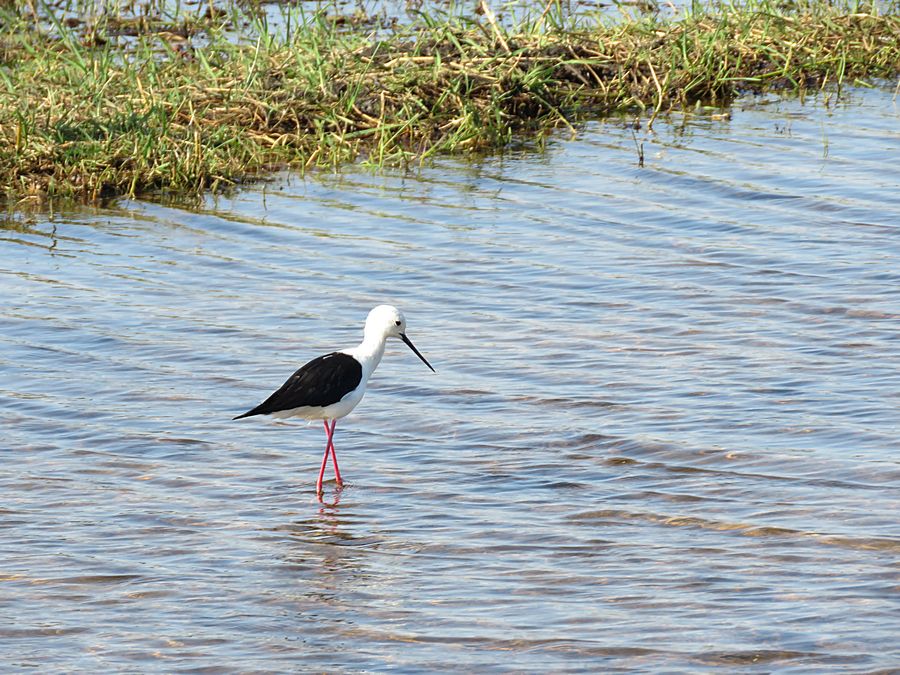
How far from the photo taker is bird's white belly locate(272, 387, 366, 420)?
7109 mm

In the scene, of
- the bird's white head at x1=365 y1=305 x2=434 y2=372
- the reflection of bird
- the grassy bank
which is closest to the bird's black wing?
the reflection of bird

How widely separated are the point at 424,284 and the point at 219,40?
5507 millimetres

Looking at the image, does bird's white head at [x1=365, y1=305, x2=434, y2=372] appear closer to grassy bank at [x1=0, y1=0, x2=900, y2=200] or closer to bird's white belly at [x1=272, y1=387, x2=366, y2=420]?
bird's white belly at [x1=272, y1=387, x2=366, y2=420]

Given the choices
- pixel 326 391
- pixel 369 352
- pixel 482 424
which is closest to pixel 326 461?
pixel 326 391

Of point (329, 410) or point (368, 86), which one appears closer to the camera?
point (329, 410)

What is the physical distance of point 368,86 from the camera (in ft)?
42.3

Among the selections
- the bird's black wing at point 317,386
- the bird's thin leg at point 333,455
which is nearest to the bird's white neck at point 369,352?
the bird's black wing at point 317,386

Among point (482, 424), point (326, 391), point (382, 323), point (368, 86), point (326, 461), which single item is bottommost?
point (326, 461)

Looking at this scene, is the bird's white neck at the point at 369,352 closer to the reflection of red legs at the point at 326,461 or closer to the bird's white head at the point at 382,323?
the bird's white head at the point at 382,323

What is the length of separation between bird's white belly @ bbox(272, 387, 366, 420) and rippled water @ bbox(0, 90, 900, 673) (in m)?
0.27

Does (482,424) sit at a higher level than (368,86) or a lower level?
lower

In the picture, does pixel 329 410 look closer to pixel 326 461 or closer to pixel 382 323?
pixel 326 461

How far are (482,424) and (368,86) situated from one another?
236 inches

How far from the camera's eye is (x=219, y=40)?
14.2 m
